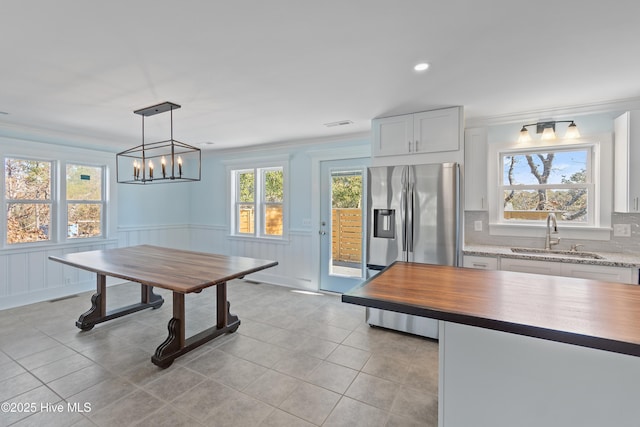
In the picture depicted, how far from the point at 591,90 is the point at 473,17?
5.95 feet

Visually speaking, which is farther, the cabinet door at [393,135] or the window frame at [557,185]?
the cabinet door at [393,135]

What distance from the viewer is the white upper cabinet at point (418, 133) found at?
3018mm

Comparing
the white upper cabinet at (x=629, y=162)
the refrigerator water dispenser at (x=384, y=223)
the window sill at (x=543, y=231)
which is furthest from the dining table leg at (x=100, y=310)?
the white upper cabinet at (x=629, y=162)

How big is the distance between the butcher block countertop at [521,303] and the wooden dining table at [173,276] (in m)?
1.38

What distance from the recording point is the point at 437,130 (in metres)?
3.09

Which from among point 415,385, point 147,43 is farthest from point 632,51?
point 147,43

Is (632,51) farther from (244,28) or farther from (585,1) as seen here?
(244,28)

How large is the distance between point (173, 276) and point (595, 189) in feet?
13.5

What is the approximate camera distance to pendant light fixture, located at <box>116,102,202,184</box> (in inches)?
108

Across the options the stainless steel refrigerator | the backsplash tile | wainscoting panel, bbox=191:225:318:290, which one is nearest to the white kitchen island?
the stainless steel refrigerator

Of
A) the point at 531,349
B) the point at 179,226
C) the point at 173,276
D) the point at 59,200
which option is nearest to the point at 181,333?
the point at 173,276

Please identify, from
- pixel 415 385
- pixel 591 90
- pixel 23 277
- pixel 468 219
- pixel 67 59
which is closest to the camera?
pixel 67 59

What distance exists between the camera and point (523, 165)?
330cm

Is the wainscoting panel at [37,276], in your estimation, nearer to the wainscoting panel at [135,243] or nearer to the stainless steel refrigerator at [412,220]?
the wainscoting panel at [135,243]
